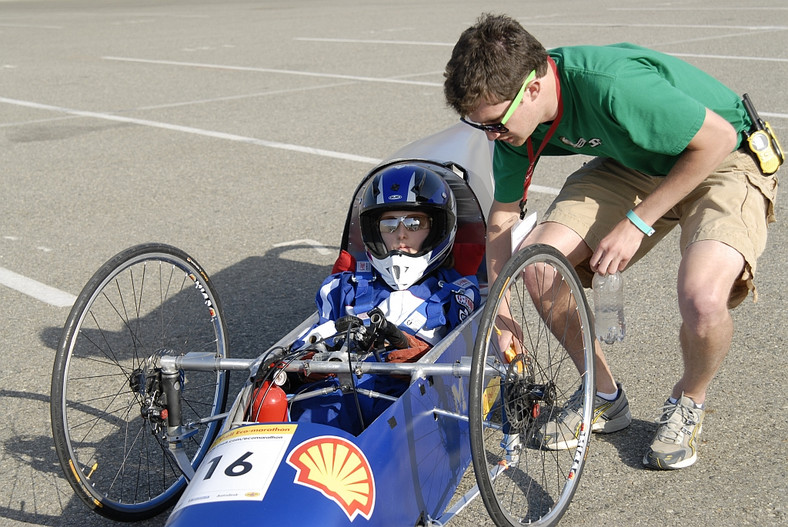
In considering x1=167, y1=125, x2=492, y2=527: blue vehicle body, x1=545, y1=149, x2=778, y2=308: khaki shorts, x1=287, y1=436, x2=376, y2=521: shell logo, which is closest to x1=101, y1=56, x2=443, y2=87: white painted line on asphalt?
x1=545, y1=149, x2=778, y2=308: khaki shorts

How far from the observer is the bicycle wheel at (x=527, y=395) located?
3.04m

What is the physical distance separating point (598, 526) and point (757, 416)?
1.13 metres

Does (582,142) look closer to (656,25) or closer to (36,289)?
(36,289)

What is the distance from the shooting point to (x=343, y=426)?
3562 mm

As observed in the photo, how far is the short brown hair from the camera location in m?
3.33

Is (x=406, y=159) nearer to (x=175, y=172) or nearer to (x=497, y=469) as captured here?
(x=497, y=469)

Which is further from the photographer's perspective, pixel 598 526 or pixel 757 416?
pixel 757 416

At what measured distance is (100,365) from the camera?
5.05 metres

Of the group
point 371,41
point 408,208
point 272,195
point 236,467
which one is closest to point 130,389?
point 408,208

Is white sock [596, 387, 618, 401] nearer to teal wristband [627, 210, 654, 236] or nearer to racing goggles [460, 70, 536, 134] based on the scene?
teal wristband [627, 210, 654, 236]

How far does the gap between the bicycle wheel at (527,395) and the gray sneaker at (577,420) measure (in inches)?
1.4

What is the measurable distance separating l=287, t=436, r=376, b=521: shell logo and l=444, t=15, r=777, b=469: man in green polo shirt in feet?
4.14

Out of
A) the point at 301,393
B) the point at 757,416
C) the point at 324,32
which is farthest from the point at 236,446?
the point at 324,32

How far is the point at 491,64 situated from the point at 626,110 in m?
0.56
